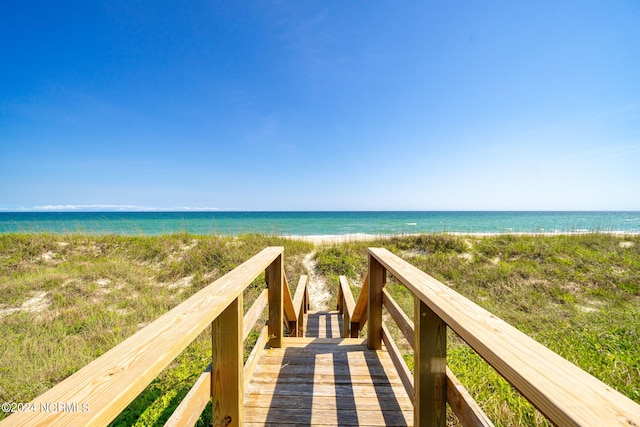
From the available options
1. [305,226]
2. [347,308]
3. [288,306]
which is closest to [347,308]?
[347,308]

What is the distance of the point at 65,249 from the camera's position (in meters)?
7.90

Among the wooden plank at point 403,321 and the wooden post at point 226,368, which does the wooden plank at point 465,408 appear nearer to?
the wooden plank at point 403,321

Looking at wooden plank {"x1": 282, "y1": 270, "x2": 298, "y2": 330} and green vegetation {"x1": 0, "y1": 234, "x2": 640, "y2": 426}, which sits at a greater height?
wooden plank {"x1": 282, "y1": 270, "x2": 298, "y2": 330}

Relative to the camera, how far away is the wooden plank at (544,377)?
0.43 m

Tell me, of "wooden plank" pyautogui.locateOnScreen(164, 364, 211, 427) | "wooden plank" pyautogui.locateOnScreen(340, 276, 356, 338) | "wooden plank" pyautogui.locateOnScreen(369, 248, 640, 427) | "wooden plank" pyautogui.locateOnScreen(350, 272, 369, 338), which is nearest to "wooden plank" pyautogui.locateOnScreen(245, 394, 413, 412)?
"wooden plank" pyautogui.locateOnScreen(164, 364, 211, 427)

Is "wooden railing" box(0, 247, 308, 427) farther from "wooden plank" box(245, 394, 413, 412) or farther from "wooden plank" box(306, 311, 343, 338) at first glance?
"wooden plank" box(306, 311, 343, 338)

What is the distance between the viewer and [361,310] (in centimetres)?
278

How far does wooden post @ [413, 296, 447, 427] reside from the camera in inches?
45.8

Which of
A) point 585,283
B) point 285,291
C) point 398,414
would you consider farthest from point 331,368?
point 585,283

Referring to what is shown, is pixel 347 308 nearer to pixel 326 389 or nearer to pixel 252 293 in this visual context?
pixel 326 389

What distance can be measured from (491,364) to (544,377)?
0.10 m

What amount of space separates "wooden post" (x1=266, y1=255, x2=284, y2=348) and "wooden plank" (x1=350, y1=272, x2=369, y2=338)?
0.82 meters

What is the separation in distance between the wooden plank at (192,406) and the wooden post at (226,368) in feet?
0.23

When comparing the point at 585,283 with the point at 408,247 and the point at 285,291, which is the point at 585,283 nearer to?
the point at 408,247
